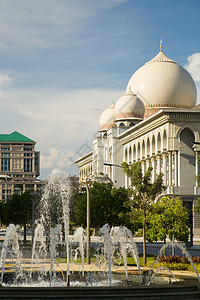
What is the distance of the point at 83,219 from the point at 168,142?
70.6 feet

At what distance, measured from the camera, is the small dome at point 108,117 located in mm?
89562

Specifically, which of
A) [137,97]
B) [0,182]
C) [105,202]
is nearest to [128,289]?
[105,202]

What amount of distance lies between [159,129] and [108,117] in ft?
89.8

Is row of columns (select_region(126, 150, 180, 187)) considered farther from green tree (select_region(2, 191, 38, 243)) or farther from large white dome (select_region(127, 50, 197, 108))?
green tree (select_region(2, 191, 38, 243))

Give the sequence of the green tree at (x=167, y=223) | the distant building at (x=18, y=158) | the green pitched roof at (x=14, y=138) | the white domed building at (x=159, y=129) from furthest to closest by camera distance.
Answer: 1. the green pitched roof at (x=14, y=138)
2. the distant building at (x=18, y=158)
3. the white domed building at (x=159, y=129)
4. the green tree at (x=167, y=223)

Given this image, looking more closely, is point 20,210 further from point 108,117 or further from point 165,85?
point 108,117

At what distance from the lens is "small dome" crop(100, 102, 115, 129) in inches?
3526

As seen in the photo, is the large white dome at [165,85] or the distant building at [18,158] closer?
the large white dome at [165,85]

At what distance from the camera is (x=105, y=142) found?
284 feet

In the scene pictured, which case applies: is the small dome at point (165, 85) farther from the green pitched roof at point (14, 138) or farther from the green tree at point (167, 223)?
the green pitched roof at point (14, 138)

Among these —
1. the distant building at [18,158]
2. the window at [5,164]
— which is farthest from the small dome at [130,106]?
the window at [5,164]

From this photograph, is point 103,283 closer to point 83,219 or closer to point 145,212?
point 145,212

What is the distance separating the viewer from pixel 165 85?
74.7m

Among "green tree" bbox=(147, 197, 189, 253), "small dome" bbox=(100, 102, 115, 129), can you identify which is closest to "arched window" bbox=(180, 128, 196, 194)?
"green tree" bbox=(147, 197, 189, 253)
